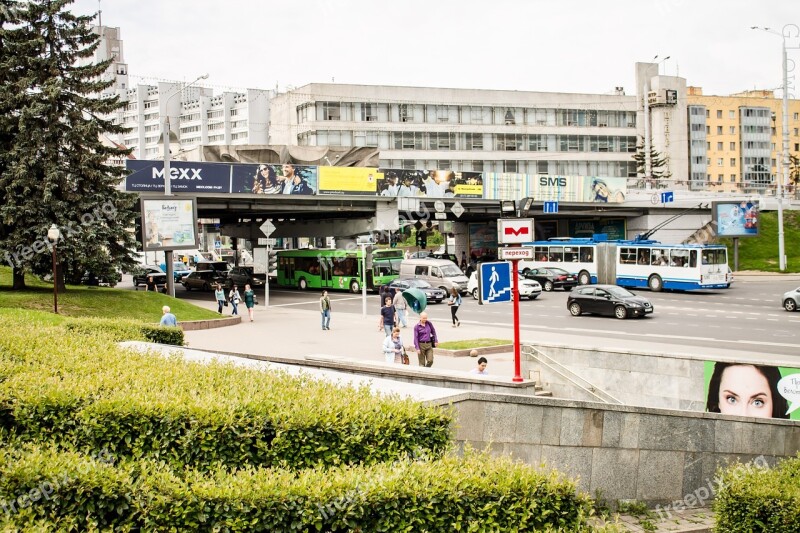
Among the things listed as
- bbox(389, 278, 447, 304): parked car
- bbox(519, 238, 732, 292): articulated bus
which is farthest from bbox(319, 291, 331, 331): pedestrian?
bbox(519, 238, 732, 292): articulated bus

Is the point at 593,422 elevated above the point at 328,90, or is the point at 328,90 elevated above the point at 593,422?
the point at 328,90

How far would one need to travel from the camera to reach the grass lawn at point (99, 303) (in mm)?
29016

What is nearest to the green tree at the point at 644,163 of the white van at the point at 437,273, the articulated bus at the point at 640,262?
the articulated bus at the point at 640,262

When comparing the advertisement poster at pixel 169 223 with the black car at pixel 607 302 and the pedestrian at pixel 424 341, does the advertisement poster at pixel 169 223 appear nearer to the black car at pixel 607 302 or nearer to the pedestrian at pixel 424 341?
the black car at pixel 607 302

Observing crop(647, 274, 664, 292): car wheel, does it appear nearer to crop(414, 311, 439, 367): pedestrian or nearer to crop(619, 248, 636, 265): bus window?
crop(619, 248, 636, 265): bus window

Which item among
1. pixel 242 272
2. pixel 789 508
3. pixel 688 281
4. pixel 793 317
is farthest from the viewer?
pixel 242 272

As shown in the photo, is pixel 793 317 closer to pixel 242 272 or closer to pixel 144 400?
pixel 144 400

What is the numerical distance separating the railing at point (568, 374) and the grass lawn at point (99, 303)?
51.6 feet

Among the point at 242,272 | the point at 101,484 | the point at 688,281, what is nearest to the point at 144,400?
the point at 101,484

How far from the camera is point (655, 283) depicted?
1801 inches

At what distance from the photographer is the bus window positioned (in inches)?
1853

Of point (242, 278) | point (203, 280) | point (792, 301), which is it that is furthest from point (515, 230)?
point (203, 280)

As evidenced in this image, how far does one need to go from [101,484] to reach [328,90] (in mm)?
67922

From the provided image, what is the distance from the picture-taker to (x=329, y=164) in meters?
50.4
